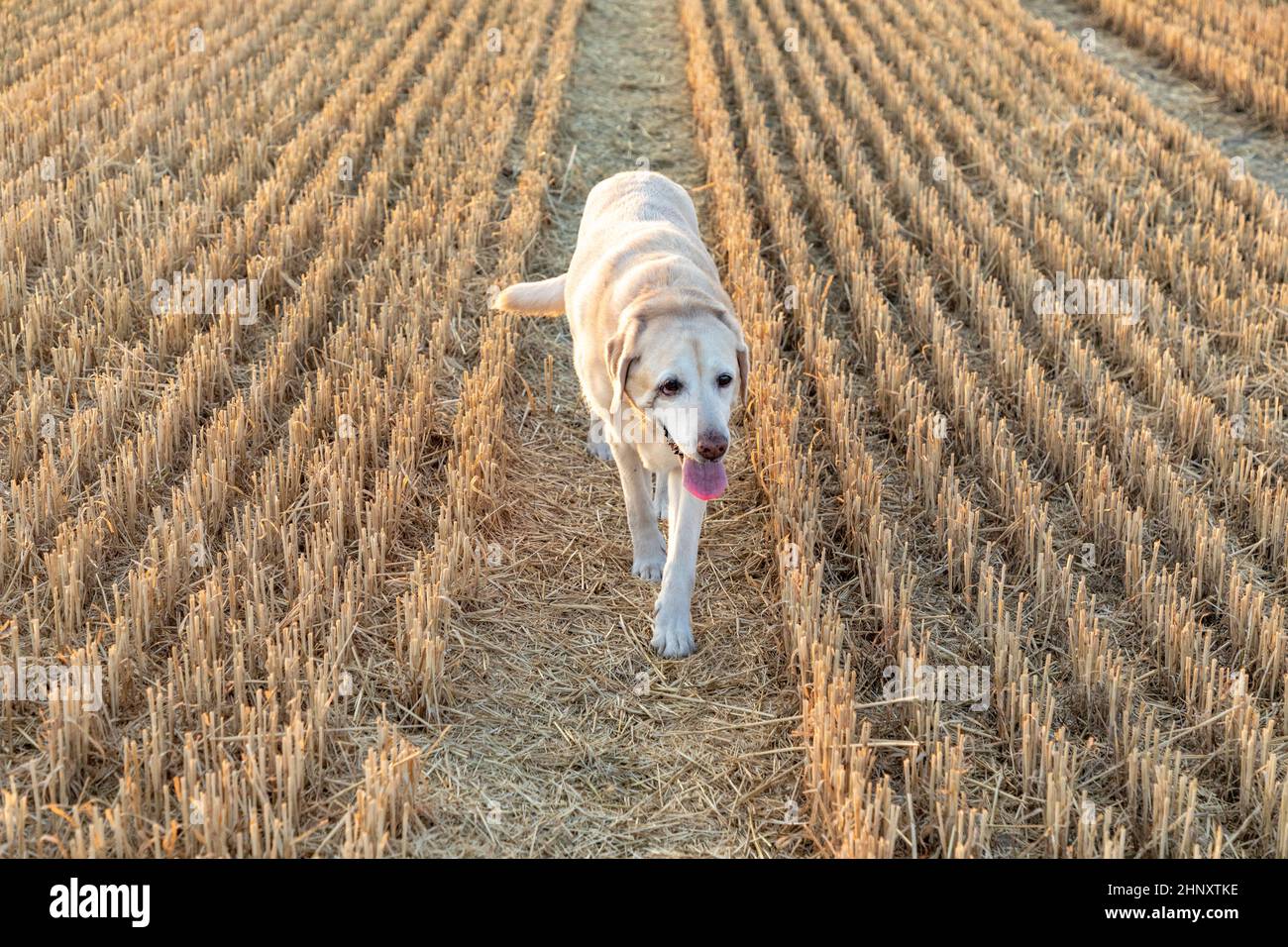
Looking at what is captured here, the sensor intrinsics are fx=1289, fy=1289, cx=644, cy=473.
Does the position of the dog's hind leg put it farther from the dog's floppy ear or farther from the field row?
the dog's floppy ear

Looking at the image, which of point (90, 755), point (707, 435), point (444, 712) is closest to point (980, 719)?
point (707, 435)

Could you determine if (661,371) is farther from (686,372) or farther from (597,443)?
(597,443)

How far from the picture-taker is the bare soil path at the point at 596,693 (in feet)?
12.5

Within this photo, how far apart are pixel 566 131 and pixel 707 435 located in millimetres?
7527

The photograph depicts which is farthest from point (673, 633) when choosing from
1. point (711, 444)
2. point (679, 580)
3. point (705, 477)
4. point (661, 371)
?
point (661, 371)

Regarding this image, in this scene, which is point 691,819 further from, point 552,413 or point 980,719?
point 552,413

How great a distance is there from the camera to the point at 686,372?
4266 mm

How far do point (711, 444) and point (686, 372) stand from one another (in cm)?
27

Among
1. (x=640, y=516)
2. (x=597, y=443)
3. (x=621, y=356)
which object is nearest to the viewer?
(x=621, y=356)

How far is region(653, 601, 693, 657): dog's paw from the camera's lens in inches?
186

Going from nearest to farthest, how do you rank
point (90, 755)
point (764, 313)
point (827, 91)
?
1. point (90, 755)
2. point (764, 313)
3. point (827, 91)

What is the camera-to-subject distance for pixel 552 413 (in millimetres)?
6641

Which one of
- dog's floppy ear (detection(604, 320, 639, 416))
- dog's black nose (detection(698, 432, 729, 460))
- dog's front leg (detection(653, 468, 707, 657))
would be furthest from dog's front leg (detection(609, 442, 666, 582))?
dog's black nose (detection(698, 432, 729, 460))

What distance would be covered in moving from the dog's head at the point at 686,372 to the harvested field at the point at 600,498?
2.45 feet
